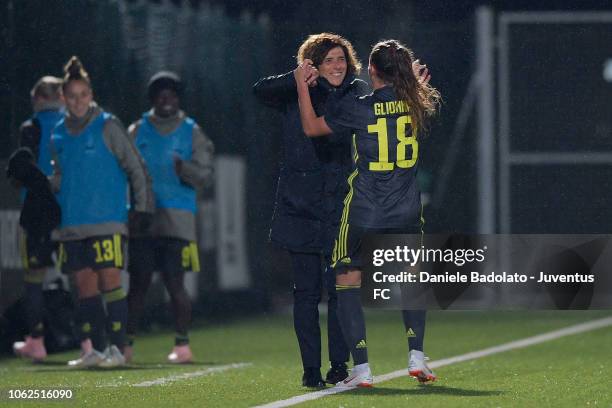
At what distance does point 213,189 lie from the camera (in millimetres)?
17828

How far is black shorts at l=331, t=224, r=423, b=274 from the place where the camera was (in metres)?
9.90

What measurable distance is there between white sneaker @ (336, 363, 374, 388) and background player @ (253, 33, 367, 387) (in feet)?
0.68

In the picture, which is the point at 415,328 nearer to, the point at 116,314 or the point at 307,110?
the point at 307,110

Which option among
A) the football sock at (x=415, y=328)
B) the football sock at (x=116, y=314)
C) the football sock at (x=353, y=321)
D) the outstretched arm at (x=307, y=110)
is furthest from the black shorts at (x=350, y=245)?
the football sock at (x=116, y=314)

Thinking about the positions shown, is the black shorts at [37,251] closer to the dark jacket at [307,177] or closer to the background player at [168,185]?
the background player at [168,185]

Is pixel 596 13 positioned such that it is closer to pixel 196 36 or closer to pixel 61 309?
pixel 196 36

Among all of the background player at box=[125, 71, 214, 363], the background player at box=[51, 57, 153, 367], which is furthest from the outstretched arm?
the background player at box=[125, 71, 214, 363]

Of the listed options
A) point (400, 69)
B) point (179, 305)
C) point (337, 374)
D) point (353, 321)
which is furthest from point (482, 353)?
point (400, 69)

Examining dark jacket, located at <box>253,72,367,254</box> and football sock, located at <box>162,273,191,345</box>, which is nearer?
dark jacket, located at <box>253,72,367,254</box>

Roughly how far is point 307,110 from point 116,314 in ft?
10.5

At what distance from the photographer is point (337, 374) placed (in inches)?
412

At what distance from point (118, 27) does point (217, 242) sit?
7.83ft

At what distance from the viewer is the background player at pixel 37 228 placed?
13469 millimetres

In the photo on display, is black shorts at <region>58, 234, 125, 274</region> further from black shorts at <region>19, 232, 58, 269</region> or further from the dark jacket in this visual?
the dark jacket
